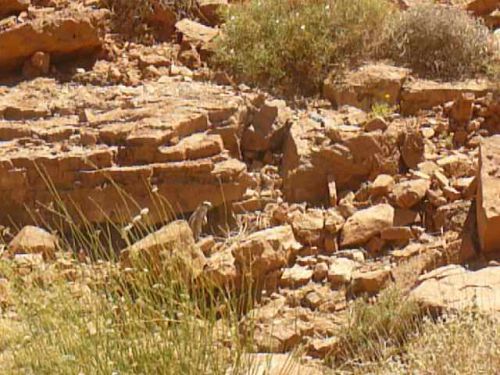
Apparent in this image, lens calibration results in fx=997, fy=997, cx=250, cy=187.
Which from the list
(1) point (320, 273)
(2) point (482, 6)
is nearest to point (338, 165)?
(1) point (320, 273)

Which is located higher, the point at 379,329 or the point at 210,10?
the point at 210,10

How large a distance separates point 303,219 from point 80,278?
1738 millimetres

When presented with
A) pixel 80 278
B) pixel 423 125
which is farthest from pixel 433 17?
pixel 80 278

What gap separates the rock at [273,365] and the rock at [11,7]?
14.6ft

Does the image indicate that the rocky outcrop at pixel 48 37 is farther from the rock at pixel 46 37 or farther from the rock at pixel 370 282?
the rock at pixel 370 282

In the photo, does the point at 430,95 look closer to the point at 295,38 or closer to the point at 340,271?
the point at 295,38

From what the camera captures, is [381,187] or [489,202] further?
[381,187]

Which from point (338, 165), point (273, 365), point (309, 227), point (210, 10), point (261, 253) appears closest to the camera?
point (273, 365)

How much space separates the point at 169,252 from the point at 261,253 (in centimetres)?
79

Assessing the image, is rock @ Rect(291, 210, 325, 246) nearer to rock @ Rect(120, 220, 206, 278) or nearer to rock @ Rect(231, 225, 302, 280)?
rock @ Rect(231, 225, 302, 280)

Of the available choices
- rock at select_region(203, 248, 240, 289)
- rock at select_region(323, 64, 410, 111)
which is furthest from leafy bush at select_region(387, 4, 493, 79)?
→ rock at select_region(203, 248, 240, 289)

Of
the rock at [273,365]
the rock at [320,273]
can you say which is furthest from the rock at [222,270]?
the rock at [273,365]

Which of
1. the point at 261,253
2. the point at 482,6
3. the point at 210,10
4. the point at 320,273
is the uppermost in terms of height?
the point at 210,10

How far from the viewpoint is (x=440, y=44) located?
7.34 meters
